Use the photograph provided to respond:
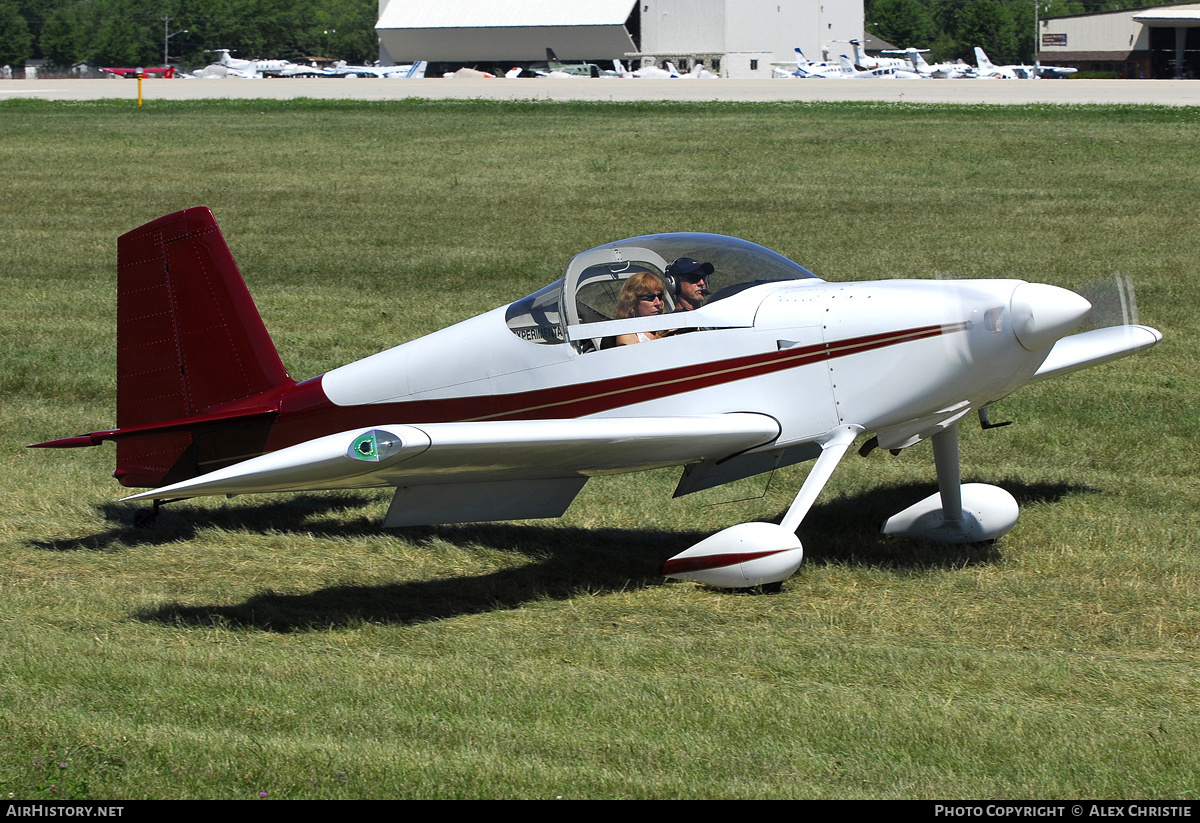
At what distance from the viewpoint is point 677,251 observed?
6930 mm

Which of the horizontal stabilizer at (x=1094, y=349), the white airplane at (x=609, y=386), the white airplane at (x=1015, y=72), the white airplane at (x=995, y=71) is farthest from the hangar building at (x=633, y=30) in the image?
the white airplane at (x=609, y=386)

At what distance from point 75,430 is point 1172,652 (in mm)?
8237

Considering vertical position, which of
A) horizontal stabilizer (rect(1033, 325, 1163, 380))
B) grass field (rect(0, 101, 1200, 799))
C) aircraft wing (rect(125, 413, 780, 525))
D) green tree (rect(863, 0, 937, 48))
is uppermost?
green tree (rect(863, 0, 937, 48))

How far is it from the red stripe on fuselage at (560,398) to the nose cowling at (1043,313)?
28 centimetres

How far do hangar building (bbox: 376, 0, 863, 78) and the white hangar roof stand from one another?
2.6 inches

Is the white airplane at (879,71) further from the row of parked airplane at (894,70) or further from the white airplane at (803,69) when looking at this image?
the white airplane at (803,69)

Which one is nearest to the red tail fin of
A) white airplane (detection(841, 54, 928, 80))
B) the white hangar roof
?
white airplane (detection(841, 54, 928, 80))

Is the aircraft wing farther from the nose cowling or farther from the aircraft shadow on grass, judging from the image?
the nose cowling

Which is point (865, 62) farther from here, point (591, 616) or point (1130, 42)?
point (591, 616)

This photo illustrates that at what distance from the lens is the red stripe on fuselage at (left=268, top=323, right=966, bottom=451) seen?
6426mm

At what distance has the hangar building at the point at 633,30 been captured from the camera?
78938 millimetres

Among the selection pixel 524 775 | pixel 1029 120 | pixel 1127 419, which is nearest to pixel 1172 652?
pixel 524 775

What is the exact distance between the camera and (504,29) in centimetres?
8238

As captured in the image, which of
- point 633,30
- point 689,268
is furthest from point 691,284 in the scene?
point 633,30
